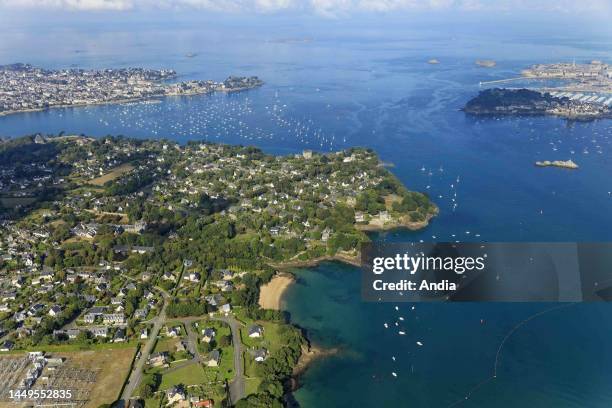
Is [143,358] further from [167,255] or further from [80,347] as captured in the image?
[167,255]

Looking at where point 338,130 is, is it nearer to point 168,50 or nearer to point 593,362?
point 593,362

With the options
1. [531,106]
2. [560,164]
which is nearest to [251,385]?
[560,164]

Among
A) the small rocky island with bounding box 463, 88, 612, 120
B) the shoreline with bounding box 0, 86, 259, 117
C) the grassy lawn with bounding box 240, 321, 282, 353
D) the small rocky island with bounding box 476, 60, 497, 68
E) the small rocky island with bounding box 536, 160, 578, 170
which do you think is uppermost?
the small rocky island with bounding box 476, 60, 497, 68

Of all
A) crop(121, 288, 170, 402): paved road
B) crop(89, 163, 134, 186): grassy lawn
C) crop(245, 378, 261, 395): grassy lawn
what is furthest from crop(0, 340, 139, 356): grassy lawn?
crop(89, 163, 134, 186): grassy lawn

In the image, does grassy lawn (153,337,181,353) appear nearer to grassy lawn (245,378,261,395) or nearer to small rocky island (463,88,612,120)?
grassy lawn (245,378,261,395)

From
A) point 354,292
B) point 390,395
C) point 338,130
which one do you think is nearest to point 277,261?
point 354,292

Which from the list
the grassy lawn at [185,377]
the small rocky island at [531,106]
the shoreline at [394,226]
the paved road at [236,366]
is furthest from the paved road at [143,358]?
the small rocky island at [531,106]

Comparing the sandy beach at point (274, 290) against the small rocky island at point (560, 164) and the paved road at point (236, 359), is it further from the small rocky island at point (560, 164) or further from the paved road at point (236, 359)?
the small rocky island at point (560, 164)
